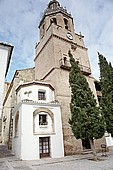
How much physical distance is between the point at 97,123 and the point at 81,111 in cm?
155

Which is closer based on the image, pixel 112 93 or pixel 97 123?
pixel 97 123

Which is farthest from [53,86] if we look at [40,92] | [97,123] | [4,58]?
[4,58]

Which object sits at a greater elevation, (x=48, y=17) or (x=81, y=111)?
(x=48, y=17)

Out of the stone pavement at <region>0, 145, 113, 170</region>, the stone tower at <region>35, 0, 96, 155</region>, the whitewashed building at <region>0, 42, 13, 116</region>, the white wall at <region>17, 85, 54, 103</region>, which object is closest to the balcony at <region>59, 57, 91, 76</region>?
the stone tower at <region>35, 0, 96, 155</region>

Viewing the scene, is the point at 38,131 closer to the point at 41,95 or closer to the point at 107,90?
the point at 41,95

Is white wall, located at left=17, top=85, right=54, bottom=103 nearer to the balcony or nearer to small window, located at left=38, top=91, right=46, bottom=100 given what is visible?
small window, located at left=38, top=91, right=46, bottom=100

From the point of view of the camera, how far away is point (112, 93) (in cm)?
1491

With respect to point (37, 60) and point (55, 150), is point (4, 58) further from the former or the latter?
point (37, 60)

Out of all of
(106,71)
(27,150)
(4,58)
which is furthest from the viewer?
(106,71)

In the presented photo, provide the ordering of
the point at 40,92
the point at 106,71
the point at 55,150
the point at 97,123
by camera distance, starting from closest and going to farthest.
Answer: the point at 97,123 → the point at 55,150 → the point at 106,71 → the point at 40,92

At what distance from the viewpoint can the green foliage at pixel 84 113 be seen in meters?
11.5

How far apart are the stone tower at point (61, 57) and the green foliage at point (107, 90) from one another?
13.2ft

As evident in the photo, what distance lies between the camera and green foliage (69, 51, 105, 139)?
11461 mm

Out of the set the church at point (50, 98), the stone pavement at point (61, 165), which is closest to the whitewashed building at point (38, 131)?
the church at point (50, 98)
